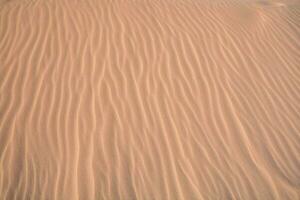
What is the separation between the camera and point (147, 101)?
4.51m

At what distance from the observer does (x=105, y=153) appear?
388 centimetres

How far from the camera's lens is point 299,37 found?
5867mm

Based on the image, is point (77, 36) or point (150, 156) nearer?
point (150, 156)

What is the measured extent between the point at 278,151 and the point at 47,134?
2433 mm

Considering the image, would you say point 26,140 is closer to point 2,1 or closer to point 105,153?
point 105,153

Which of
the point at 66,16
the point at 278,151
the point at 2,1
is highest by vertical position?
the point at 2,1

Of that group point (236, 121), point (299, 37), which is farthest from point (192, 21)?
point (236, 121)

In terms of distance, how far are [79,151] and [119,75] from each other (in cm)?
130

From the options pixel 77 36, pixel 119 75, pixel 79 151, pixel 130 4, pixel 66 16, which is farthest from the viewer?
pixel 130 4

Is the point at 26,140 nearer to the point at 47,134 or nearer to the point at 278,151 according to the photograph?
the point at 47,134

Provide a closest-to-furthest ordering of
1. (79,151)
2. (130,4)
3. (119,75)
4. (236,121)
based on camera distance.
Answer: (79,151) → (236,121) → (119,75) → (130,4)

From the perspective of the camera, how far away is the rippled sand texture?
368 centimetres

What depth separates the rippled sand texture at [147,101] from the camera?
368cm

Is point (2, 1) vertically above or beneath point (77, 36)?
above
